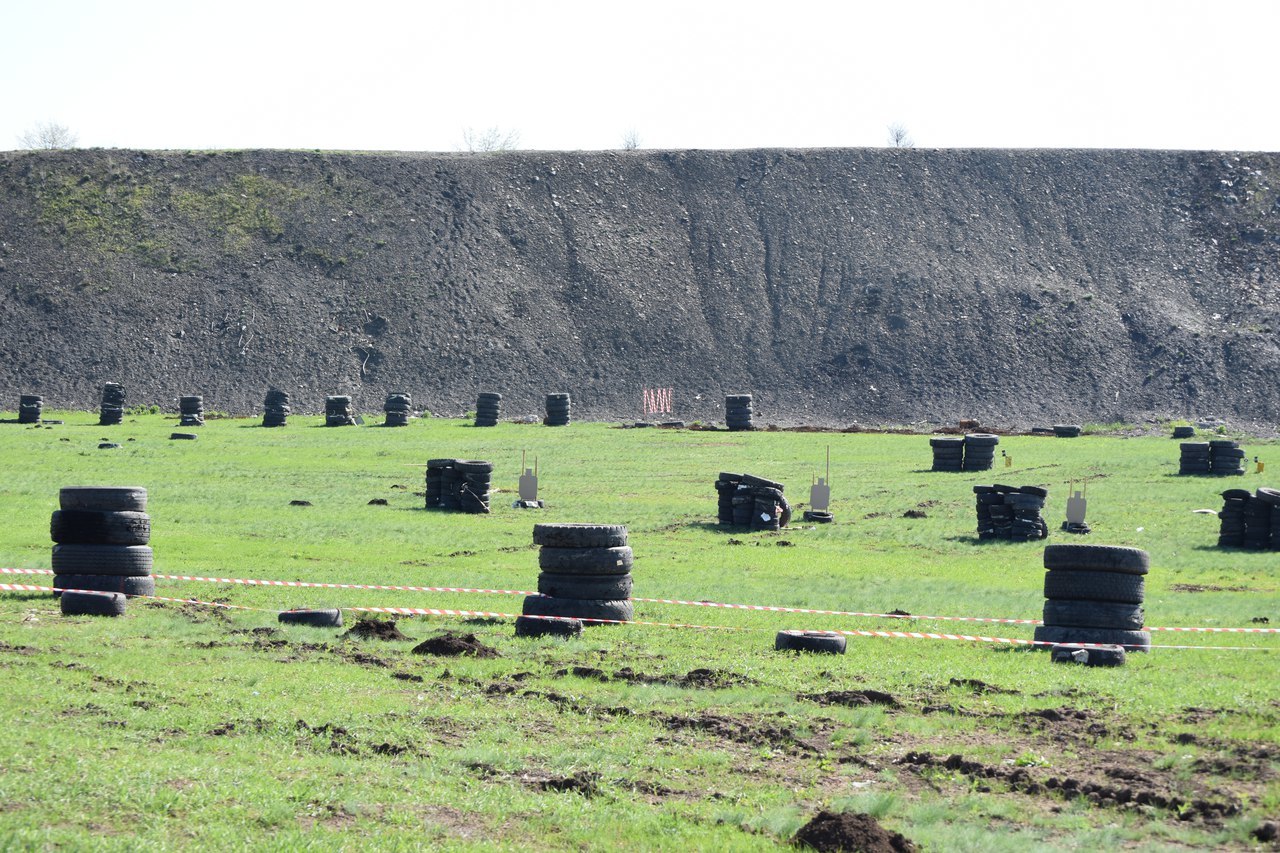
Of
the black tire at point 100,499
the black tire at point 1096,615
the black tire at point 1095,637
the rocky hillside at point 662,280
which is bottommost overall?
the black tire at point 1095,637

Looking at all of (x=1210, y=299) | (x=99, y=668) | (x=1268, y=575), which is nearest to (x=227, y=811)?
(x=99, y=668)

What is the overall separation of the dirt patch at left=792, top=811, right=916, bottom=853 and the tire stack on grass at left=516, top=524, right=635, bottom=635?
383 inches

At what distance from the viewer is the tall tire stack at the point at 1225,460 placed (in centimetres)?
4500

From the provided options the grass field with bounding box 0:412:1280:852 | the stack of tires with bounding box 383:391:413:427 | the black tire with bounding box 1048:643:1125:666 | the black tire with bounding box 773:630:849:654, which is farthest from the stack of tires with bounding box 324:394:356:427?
the black tire with bounding box 1048:643:1125:666

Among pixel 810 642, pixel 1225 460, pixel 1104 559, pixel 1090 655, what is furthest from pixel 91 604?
pixel 1225 460

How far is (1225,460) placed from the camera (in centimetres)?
4506

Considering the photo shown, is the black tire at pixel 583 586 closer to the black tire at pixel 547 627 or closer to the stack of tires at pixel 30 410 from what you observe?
the black tire at pixel 547 627

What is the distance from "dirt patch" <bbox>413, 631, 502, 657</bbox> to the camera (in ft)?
57.5

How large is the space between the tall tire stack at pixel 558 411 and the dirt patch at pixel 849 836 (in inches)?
2378

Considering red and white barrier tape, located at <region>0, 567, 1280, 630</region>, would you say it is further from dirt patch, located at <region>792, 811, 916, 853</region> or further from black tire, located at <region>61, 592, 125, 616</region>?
dirt patch, located at <region>792, 811, 916, 853</region>

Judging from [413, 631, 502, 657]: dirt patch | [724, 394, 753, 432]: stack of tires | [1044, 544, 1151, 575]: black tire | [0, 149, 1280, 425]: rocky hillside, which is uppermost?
[0, 149, 1280, 425]: rocky hillside

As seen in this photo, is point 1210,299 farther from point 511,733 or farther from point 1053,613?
point 511,733

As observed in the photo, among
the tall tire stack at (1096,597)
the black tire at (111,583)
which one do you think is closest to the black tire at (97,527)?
the black tire at (111,583)

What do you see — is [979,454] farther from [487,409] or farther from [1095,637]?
[1095,637]
